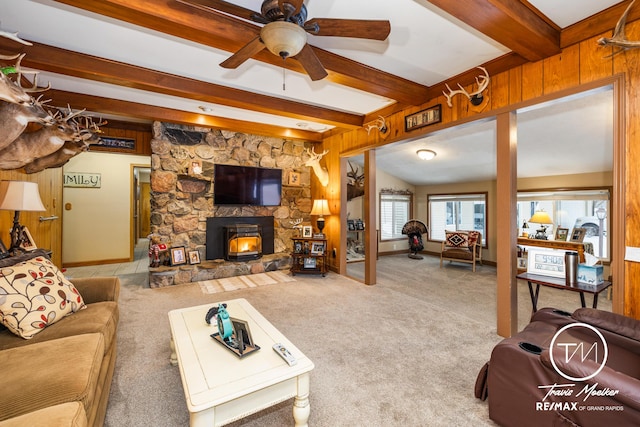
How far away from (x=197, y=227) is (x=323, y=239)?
91.4 inches

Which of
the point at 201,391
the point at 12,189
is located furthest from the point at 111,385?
the point at 12,189

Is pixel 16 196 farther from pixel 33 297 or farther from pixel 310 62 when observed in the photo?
pixel 310 62

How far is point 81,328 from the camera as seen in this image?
1.84 metres

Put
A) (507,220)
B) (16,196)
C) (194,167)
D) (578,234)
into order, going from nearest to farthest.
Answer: (16,196) < (507,220) < (194,167) < (578,234)

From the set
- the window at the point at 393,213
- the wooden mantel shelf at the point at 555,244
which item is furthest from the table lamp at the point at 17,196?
the wooden mantel shelf at the point at 555,244

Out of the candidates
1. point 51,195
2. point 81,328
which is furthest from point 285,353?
point 51,195

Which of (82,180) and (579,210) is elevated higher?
(82,180)

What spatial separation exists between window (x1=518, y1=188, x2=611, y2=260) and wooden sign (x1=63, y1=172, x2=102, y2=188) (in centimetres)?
914

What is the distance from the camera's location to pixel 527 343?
165 cm

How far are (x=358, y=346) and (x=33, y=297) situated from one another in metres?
2.51

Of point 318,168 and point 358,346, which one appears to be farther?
point 318,168

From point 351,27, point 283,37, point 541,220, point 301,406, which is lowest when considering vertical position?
point 301,406

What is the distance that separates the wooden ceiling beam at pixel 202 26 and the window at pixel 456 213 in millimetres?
5224

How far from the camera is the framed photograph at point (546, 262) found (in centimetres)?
273
